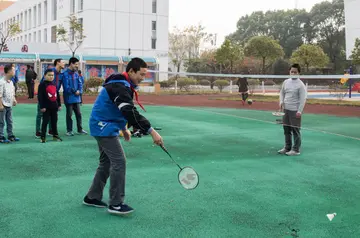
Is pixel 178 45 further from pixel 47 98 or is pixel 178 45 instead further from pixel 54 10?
pixel 47 98

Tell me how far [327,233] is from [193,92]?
30627mm

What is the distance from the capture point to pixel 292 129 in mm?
9781

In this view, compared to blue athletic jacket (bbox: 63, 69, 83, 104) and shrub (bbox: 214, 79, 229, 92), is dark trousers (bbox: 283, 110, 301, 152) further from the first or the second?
shrub (bbox: 214, 79, 229, 92)

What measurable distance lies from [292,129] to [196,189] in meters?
3.97

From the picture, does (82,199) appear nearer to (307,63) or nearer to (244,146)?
(244,146)

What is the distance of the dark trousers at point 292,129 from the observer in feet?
31.5

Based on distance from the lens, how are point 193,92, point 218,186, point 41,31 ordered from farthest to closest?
point 41,31 < point 193,92 < point 218,186

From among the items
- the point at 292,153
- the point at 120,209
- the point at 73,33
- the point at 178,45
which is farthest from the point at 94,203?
the point at 178,45

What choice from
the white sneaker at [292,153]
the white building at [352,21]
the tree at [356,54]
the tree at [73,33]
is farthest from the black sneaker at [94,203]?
the tree at [73,33]

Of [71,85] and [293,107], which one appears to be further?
[71,85]

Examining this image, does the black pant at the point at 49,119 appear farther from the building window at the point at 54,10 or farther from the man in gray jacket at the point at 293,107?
the building window at the point at 54,10

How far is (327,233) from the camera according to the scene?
4.94 meters

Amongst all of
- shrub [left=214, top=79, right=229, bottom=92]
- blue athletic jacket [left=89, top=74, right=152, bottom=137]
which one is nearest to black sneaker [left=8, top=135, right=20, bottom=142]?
blue athletic jacket [left=89, top=74, right=152, bottom=137]

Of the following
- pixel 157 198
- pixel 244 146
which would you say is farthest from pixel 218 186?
pixel 244 146
